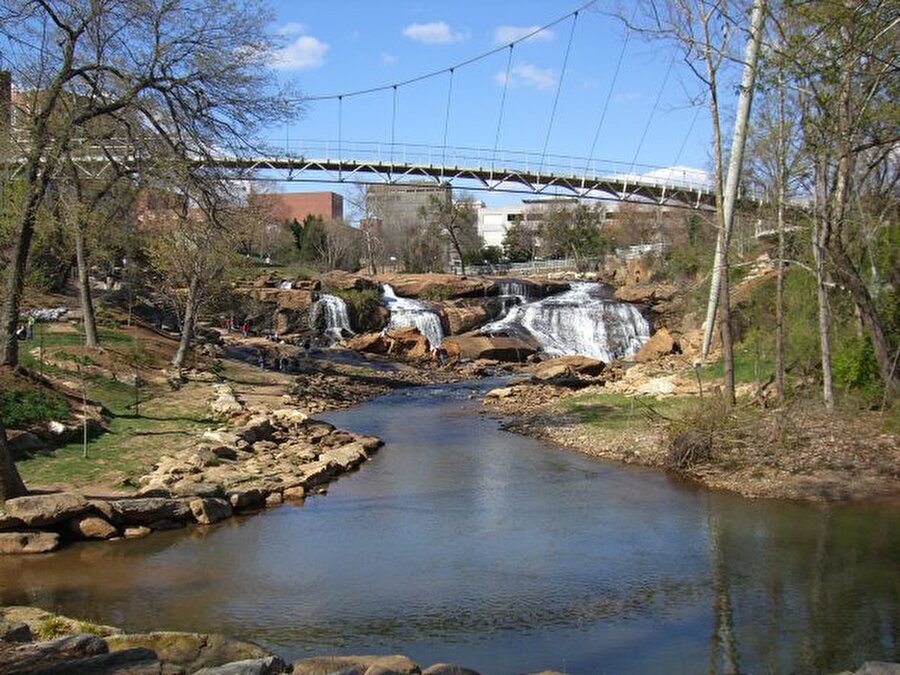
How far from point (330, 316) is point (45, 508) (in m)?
33.5

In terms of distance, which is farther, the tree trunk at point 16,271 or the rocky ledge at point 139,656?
the tree trunk at point 16,271

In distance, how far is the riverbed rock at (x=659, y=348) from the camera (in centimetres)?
3475

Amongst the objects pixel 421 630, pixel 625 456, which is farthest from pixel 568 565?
pixel 625 456

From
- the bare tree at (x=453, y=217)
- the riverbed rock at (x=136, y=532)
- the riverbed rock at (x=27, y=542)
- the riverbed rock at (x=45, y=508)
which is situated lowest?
the riverbed rock at (x=136, y=532)

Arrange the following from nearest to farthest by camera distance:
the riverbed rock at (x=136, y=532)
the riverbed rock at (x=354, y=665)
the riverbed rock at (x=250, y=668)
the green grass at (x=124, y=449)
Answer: the riverbed rock at (x=250, y=668), the riverbed rock at (x=354, y=665), the riverbed rock at (x=136, y=532), the green grass at (x=124, y=449)

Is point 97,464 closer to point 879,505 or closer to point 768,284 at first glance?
point 879,505

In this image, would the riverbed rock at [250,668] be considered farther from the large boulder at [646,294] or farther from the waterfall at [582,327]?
the large boulder at [646,294]

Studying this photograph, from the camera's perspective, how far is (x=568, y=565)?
1089 centimetres

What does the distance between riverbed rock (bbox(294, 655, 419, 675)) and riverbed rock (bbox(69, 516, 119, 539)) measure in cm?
542

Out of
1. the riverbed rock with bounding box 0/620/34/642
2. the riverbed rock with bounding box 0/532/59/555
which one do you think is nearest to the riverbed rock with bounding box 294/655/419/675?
the riverbed rock with bounding box 0/620/34/642

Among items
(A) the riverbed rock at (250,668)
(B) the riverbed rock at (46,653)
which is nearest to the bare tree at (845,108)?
(A) the riverbed rock at (250,668)

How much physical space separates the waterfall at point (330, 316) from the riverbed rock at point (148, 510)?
102 ft

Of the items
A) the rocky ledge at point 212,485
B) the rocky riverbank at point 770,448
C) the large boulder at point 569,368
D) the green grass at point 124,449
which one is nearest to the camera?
the rocky ledge at point 212,485

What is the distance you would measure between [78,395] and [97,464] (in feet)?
14.9
